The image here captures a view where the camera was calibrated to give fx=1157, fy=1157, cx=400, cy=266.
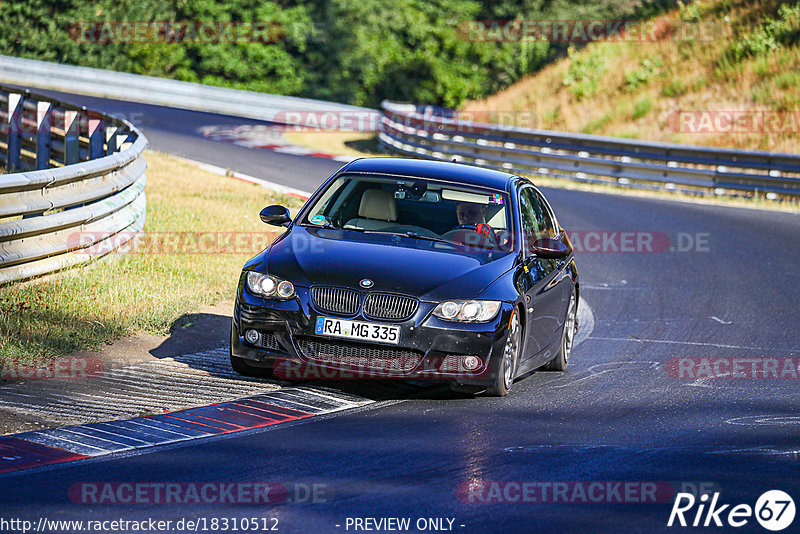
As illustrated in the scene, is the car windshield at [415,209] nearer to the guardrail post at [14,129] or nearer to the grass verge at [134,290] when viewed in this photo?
the grass verge at [134,290]

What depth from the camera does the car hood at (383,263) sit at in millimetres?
7699

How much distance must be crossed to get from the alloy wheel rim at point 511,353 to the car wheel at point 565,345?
4.38ft

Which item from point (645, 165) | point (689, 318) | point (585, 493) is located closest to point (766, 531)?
point (585, 493)

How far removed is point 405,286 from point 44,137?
36.0ft

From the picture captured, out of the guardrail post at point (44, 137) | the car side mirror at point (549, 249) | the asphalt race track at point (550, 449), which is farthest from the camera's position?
the guardrail post at point (44, 137)

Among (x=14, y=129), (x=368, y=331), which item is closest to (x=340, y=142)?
(x=14, y=129)

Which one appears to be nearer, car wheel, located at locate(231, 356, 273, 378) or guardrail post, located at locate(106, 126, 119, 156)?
car wheel, located at locate(231, 356, 273, 378)

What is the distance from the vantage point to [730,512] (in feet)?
18.2

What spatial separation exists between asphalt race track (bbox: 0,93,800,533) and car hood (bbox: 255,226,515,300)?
0.80 m

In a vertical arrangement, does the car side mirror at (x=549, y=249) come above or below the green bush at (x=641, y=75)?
below

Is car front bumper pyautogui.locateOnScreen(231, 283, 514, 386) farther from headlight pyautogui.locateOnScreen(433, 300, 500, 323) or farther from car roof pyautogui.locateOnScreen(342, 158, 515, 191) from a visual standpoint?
car roof pyautogui.locateOnScreen(342, 158, 515, 191)

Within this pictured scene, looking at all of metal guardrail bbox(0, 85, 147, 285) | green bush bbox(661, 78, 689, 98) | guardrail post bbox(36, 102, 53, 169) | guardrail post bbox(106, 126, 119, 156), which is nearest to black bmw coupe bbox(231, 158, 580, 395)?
metal guardrail bbox(0, 85, 147, 285)

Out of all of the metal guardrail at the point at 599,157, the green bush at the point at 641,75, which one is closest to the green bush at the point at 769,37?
the green bush at the point at 641,75

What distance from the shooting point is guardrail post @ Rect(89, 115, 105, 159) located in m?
15.7
